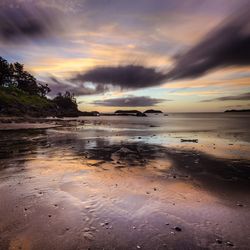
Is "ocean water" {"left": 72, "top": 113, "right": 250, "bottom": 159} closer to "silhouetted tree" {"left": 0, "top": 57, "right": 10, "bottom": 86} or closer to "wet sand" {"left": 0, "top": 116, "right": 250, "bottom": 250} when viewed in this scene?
"wet sand" {"left": 0, "top": 116, "right": 250, "bottom": 250}

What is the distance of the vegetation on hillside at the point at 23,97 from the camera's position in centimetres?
9370

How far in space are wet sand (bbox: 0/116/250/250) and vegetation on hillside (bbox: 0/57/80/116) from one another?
82112 mm

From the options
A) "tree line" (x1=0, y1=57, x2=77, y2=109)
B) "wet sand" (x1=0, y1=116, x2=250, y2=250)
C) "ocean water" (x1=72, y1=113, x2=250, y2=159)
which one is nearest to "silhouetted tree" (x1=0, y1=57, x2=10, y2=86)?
"tree line" (x1=0, y1=57, x2=77, y2=109)

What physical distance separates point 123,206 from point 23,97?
123m

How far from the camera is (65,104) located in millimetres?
188625

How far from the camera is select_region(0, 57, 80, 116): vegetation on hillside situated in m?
93.7

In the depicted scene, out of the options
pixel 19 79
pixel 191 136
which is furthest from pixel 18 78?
pixel 191 136

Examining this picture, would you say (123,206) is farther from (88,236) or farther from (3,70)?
(3,70)

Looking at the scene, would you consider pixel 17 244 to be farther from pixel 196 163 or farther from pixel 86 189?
pixel 196 163

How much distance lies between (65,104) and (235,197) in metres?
187

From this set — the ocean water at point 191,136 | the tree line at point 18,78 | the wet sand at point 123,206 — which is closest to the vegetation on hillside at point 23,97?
the tree line at point 18,78

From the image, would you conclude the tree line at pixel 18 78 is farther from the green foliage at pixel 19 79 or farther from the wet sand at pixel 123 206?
the wet sand at pixel 123 206

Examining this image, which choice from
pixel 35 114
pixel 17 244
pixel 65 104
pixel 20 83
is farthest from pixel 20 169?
pixel 65 104

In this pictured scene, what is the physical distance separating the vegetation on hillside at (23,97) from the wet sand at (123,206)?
3233 inches
